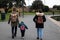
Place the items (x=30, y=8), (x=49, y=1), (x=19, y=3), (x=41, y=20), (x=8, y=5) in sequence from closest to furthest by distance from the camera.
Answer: (x=41, y=20)
(x=19, y=3)
(x=8, y=5)
(x=30, y=8)
(x=49, y=1)

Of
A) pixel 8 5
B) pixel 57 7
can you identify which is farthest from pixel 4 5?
pixel 57 7

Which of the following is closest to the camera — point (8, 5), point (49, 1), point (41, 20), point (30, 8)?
point (41, 20)

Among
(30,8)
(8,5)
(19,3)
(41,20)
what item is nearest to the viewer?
(41,20)

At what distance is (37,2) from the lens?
7788 centimetres

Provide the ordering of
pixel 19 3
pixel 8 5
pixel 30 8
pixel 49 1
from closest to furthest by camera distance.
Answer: pixel 19 3
pixel 8 5
pixel 30 8
pixel 49 1

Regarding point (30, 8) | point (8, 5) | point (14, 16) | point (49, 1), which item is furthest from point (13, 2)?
point (14, 16)

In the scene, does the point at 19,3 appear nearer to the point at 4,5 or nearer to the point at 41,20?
the point at 4,5

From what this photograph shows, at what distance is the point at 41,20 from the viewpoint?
1480 centimetres

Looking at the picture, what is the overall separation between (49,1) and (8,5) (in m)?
24.3

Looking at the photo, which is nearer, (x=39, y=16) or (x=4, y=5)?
(x=39, y=16)

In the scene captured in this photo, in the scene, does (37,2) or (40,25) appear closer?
(40,25)

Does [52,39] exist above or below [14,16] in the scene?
below

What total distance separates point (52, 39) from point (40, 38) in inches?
34.2

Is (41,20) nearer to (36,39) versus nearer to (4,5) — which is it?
(36,39)
